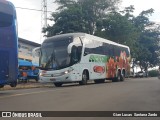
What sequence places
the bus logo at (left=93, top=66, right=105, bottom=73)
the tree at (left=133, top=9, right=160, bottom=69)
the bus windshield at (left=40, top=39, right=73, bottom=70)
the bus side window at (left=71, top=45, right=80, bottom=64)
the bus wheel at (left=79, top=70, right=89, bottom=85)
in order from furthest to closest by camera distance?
1. the tree at (left=133, top=9, right=160, bottom=69)
2. the bus logo at (left=93, top=66, right=105, bottom=73)
3. the bus wheel at (left=79, top=70, right=89, bottom=85)
4. the bus side window at (left=71, top=45, right=80, bottom=64)
5. the bus windshield at (left=40, top=39, right=73, bottom=70)

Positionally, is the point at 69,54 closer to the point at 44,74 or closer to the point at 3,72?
the point at 44,74

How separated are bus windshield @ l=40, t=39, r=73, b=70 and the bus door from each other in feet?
24.1

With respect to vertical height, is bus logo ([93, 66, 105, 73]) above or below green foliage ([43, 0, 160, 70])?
below

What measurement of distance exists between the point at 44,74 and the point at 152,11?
168ft

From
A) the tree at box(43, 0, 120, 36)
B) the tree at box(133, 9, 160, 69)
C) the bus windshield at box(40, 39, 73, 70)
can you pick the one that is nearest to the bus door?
the bus windshield at box(40, 39, 73, 70)

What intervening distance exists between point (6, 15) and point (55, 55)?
777cm

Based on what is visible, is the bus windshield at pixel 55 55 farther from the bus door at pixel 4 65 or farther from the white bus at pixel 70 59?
the bus door at pixel 4 65

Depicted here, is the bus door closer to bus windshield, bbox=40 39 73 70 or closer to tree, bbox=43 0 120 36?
bus windshield, bbox=40 39 73 70

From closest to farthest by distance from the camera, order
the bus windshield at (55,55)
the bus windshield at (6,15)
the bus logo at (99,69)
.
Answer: the bus windshield at (6,15) < the bus windshield at (55,55) < the bus logo at (99,69)

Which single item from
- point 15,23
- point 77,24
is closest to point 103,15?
point 77,24

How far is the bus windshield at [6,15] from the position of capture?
50.0 ft

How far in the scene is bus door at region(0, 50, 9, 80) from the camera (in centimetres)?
1533

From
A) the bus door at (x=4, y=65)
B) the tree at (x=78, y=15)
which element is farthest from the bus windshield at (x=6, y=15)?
the tree at (x=78, y=15)

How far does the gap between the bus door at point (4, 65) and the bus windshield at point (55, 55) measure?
734 centimetres
